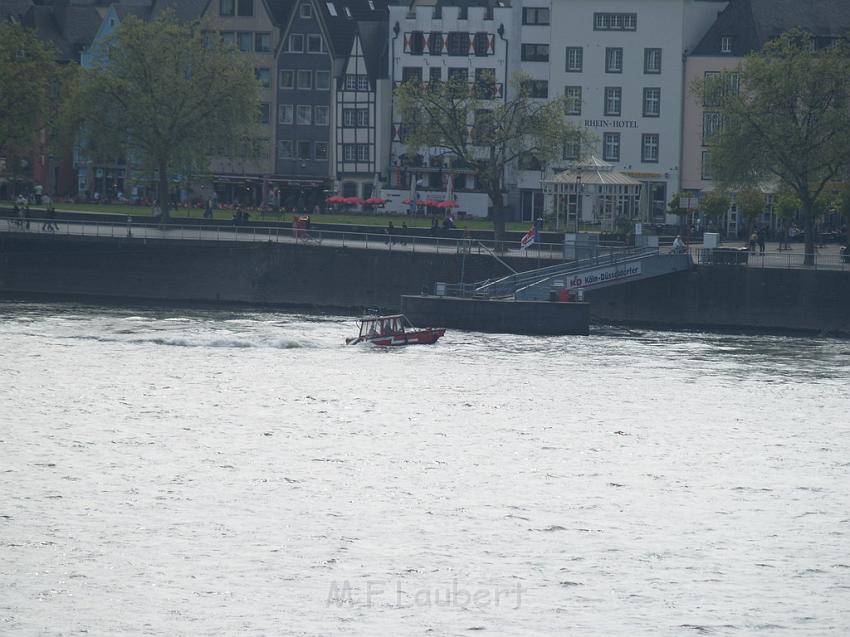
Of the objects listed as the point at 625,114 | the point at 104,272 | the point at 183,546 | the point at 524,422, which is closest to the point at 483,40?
the point at 625,114

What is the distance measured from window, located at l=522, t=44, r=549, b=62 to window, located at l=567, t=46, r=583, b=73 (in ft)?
7.21

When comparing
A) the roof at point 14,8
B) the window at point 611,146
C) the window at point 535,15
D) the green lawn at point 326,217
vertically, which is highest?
the roof at point 14,8

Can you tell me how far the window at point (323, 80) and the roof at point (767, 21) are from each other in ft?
83.4

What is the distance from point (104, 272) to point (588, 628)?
2150 inches

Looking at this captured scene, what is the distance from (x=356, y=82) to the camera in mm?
120125

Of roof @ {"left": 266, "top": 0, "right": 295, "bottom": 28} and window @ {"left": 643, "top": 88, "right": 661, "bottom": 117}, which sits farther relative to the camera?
roof @ {"left": 266, "top": 0, "right": 295, "bottom": 28}

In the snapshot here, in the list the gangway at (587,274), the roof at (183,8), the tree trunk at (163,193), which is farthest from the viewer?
the roof at (183,8)

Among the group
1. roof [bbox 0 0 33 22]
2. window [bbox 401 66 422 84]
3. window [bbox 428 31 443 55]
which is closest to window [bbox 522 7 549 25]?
window [bbox 428 31 443 55]

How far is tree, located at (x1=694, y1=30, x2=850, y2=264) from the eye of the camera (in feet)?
272

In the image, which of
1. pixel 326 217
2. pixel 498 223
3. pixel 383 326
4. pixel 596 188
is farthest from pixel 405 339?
pixel 326 217

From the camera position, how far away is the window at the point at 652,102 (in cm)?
10994

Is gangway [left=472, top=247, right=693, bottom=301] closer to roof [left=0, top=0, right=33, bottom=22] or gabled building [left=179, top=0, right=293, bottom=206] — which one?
gabled building [left=179, top=0, right=293, bottom=206]

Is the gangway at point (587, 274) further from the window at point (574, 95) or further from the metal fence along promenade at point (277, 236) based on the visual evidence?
the window at point (574, 95)

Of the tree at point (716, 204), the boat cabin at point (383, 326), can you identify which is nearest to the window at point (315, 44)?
the tree at point (716, 204)
